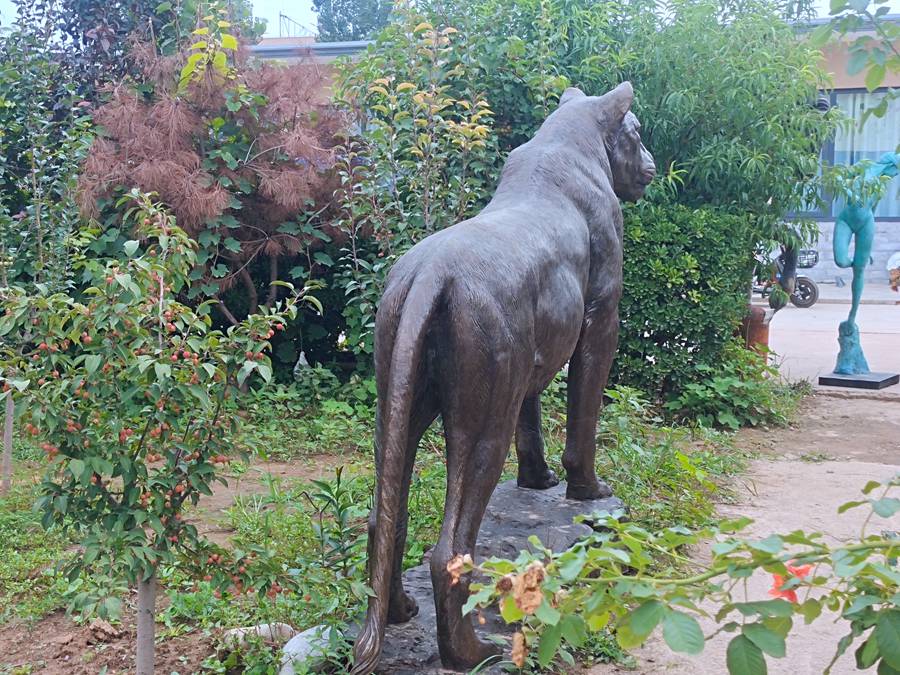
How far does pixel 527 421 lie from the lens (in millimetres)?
4195

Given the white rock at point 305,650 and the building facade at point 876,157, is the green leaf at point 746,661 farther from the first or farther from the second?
the building facade at point 876,157

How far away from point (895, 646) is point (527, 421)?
2.94 meters

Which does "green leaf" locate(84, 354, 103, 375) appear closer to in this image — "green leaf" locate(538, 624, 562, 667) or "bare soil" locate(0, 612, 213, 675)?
"bare soil" locate(0, 612, 213, 675)

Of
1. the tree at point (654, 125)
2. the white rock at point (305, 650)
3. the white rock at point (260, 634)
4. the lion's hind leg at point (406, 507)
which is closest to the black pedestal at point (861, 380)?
the tree at point (654, 125)

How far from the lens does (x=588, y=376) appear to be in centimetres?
382

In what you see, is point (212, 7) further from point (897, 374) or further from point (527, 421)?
point (897, 374)

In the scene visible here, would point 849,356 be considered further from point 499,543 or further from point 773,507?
point 499,543

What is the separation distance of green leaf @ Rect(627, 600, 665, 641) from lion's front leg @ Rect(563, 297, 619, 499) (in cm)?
245

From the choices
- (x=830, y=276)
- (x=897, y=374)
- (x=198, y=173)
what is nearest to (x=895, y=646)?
(x=198, y=173)

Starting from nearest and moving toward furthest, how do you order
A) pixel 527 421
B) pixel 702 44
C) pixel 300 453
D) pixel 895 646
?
pixel 895 646
pixel 527 421
pixel 300 453
pixel 702 44

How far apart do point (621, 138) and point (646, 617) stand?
3.17 m

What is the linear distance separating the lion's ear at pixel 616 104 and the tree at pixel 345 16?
112 ft

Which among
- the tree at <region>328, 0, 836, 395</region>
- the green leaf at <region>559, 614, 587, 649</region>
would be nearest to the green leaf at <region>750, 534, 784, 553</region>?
the green leaf at <region>559, 614, 587, 649</region>

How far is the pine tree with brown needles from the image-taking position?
6648 millimetres
